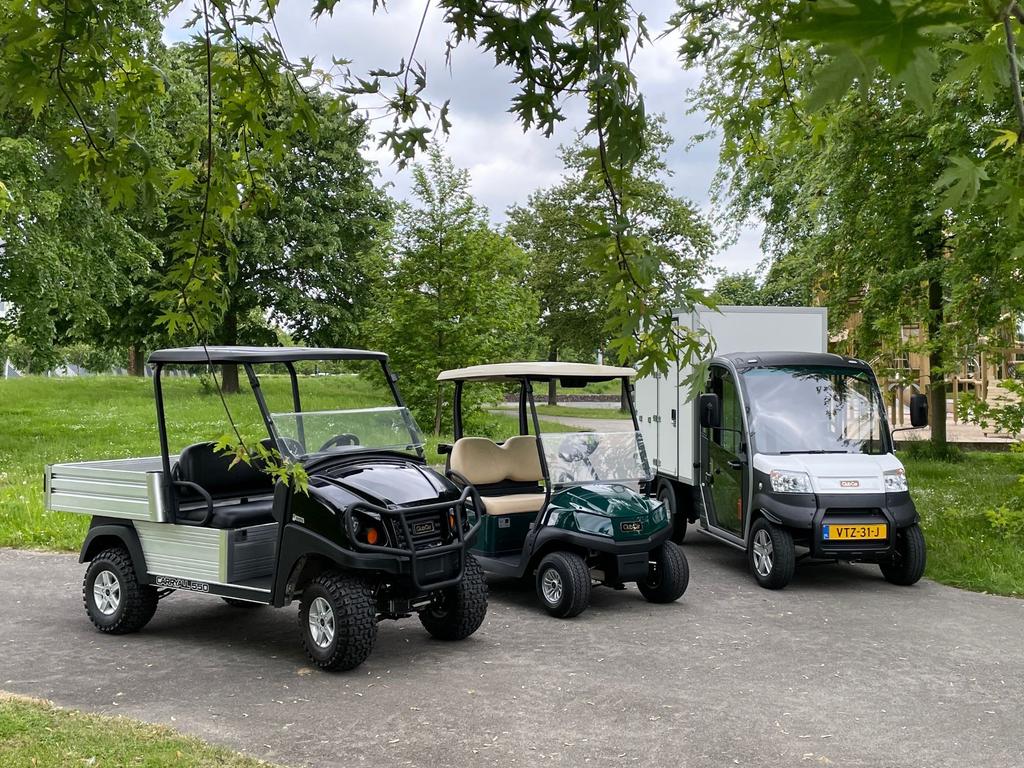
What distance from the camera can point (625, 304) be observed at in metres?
3.34

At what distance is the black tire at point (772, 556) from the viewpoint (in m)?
8.80

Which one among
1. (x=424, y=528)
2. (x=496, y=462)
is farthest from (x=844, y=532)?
(x=424, y=528)

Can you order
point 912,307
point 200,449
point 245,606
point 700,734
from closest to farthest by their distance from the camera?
point 700,734 < point 200,449 < point 245,606 < point 912,307

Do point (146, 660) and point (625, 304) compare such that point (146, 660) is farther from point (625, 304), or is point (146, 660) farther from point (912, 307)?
point (912, 307)

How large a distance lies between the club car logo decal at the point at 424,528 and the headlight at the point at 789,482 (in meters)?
3.88

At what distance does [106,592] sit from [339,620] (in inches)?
86.4

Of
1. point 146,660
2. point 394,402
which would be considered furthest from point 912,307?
point 146,660

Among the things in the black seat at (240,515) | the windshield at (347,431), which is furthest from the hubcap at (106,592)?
the windshield at (347,431)

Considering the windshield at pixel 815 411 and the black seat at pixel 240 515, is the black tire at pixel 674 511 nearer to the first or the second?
the windshield at pixel 815 411

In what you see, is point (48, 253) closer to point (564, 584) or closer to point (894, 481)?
point (564, 584)

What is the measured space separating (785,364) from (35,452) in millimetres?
→ 14557

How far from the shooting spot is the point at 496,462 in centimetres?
916

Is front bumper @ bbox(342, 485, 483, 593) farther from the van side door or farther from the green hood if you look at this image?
the van side door

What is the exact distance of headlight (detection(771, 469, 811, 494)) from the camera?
8.87 m
